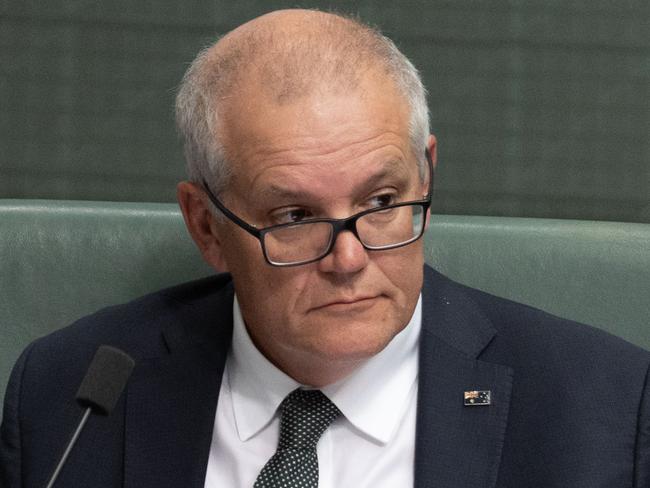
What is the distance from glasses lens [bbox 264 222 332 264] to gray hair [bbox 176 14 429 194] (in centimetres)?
11

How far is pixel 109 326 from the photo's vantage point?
5.99ft

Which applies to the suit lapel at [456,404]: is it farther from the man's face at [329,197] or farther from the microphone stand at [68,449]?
the microphone stand at [68,449]

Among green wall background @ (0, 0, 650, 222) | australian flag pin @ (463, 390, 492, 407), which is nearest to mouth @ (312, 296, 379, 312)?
australian flag pin @ (463, 390, 492, 407)

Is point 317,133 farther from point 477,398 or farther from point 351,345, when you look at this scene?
point 477,398

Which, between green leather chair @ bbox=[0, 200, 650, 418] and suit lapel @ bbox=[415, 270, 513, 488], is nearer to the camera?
suit lapel @ bbox=[415, 270, 513, 488]

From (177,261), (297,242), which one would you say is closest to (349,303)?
(297,242)

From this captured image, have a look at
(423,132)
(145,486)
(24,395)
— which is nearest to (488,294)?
(423,132)

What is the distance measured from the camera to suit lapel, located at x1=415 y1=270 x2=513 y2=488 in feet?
5.09

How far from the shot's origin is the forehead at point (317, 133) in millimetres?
1460

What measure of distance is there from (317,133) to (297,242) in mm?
139

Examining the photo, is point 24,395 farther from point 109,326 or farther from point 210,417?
point 210,417

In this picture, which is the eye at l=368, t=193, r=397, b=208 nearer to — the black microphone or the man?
the man

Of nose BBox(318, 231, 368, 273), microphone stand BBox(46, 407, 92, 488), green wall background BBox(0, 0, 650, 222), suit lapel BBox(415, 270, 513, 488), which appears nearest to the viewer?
microphone stand BBox(46, 407, 92, 488)

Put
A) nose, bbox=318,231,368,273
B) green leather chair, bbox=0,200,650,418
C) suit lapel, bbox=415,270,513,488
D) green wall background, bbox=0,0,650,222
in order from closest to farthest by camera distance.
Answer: nose, bbox=318,231,368,273 → suit lapel, bbox=415,270,513,488 → green leather chair, bbox=0,200,650,418 → green wall background, bbox=0,0,650,222
